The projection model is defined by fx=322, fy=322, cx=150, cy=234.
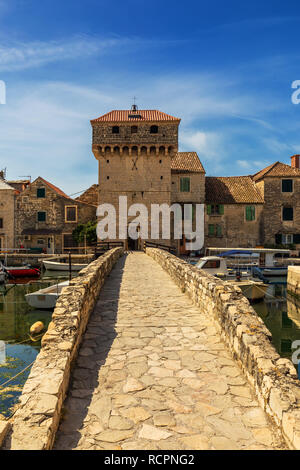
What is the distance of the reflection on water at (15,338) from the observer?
8586mm

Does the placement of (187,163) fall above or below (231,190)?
above

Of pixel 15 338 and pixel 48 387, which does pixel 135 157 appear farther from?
pixel 48 387

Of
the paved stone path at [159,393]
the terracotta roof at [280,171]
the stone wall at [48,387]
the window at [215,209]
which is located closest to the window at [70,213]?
the window at [215,209]

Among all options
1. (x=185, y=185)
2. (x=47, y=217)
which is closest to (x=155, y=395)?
(x=185, y=185)

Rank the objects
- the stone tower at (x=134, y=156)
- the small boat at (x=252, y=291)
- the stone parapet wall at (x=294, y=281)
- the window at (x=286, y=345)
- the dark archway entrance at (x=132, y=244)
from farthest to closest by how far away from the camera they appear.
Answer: the dark archway entrance at (x=132, y=244) < the stone tower at (x=134, y=156) < the stone parapet wall at (x=294, y=281) < the small boat at (x=252, y=291) < the window at (x=286, y=345)

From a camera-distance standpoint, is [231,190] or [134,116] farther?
[231,190]

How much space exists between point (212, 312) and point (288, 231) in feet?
104

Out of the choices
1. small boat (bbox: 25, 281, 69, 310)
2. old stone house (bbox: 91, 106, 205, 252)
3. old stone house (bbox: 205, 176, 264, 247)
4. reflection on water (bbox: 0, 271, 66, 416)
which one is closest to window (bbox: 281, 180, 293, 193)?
old stone house (bbox: 205, 176, 264, 247)

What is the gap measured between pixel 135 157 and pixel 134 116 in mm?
4204

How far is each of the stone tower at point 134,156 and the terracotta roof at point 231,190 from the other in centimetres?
639

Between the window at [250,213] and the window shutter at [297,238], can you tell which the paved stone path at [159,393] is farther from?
the window shutter at [297,238]

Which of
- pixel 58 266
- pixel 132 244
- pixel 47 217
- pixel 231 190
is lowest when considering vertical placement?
pixel 58 266

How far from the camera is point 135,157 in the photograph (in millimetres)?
32000

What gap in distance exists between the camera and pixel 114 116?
32.8 m
